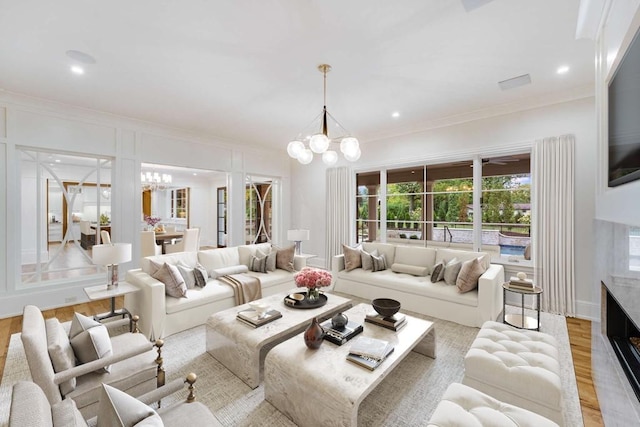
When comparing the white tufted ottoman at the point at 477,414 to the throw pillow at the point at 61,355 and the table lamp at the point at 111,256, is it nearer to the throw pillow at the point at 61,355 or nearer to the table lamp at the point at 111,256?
the throw pillow at the point at 61,355

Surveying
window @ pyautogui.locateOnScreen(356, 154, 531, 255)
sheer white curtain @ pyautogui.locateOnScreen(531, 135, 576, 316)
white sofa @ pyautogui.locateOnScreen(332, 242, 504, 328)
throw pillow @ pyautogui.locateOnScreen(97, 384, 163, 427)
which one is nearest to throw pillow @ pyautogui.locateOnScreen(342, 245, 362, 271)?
white sofa @ pyautogui.locateOnScreen(332, 242, 504, 328)

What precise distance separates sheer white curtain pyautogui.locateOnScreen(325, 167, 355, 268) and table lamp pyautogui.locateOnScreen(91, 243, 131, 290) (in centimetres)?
380

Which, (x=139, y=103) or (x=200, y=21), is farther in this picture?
(x=139, y=103)

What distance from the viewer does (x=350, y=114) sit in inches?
171

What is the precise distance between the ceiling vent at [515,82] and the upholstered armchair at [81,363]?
4.33 metres

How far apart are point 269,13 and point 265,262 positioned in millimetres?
3161

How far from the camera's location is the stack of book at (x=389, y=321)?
2365 millimetres

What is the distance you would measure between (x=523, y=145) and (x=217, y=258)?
15.2ft

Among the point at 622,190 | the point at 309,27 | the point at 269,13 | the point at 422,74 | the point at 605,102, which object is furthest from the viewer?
the point at 422,74

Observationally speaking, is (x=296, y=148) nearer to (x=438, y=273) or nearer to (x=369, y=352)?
(x=369, y=352)

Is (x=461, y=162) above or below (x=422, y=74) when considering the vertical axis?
below

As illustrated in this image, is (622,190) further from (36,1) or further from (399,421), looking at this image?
(36,1)

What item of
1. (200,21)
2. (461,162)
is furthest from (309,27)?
(461,162)

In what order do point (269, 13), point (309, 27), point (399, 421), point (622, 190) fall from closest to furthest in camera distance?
point (622, 190) → point (399, 421) → point (269, 13) → point (309, 27)
